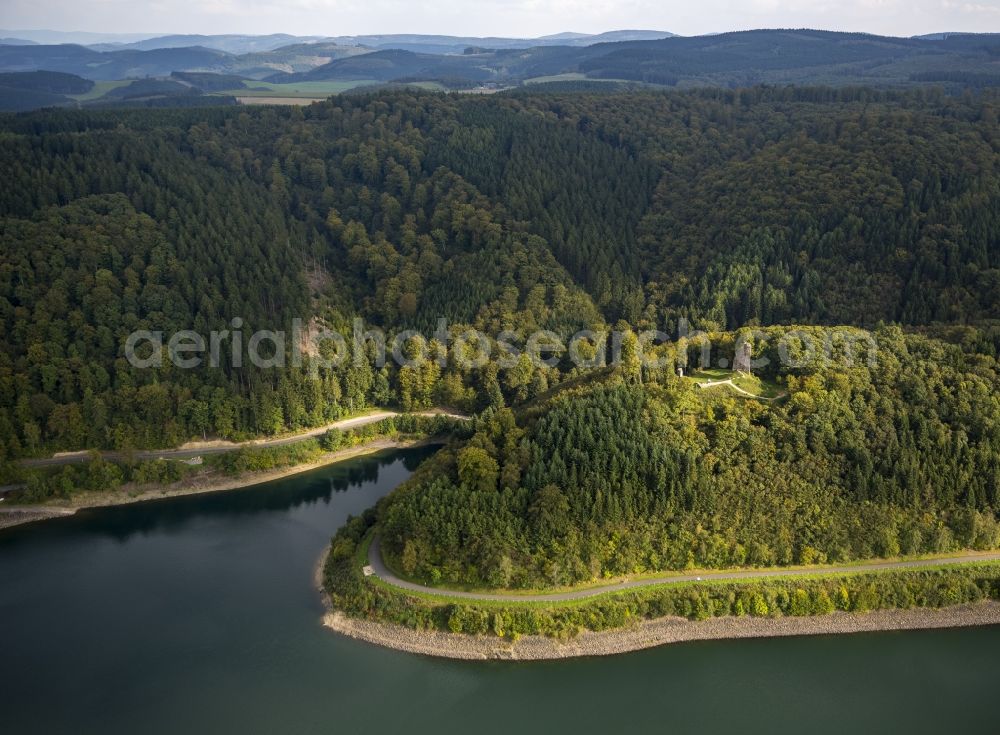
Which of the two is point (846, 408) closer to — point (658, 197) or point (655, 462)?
point (655, 462)

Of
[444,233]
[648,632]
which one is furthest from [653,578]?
[444,233]

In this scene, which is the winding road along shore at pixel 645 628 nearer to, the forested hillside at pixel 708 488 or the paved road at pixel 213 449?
the forested hillside at pixel 708 488

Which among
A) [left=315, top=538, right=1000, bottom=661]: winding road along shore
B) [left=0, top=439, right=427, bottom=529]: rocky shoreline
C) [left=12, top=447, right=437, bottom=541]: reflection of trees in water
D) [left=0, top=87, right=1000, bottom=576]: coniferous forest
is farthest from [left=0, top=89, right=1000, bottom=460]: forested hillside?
[left=315, top=538, right=1000, bottom=661]: winding road along shore

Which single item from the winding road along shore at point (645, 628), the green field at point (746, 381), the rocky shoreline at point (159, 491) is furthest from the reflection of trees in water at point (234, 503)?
the green field at point (746, 381)

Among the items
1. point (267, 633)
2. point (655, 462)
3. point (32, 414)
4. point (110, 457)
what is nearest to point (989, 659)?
point (655, 462)

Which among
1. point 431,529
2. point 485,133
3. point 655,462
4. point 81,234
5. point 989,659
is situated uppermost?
point 485,133

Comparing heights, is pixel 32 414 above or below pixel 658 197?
below

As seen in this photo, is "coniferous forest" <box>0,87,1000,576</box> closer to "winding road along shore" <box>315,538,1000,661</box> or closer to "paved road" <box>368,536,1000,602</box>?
"paved road" <box>368,536,1000,602</box>
